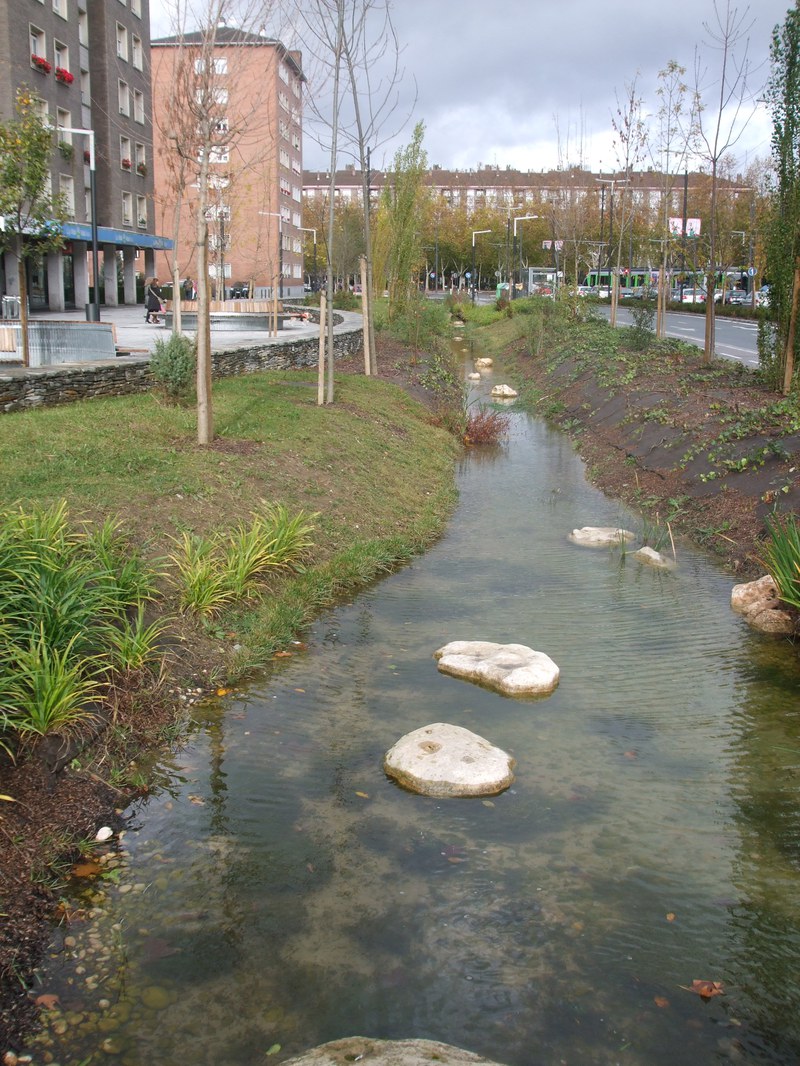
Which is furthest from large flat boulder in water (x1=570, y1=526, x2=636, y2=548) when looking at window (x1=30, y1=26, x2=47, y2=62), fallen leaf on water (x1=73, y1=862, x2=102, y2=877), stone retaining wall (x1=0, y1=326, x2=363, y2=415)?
window (x1=30, y1=26, x2=47, y2=62)

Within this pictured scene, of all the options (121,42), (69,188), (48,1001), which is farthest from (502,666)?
(121,42)

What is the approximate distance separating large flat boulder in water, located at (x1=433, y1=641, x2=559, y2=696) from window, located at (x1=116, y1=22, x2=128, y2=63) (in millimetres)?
42599

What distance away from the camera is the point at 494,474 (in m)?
14.6

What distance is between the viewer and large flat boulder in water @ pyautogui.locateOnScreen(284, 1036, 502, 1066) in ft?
10.7

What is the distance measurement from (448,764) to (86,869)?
1971 mm

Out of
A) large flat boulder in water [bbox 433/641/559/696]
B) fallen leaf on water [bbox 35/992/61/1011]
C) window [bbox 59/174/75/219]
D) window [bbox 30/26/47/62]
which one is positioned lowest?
fallen leaf on water [bbox 35/992/61/1011]

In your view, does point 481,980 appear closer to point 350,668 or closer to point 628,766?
point 628,766

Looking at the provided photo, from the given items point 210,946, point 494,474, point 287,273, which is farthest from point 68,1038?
point 287,273

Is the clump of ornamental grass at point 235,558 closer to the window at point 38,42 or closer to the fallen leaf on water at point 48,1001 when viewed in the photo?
the fallen leaf on water at point 48,1001

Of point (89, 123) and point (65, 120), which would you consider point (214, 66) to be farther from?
point (89, 123)

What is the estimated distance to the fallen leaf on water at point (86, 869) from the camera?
4.43 metres

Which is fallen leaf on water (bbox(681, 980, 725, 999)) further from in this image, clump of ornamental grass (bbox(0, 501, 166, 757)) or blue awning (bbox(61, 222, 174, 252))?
blue awning (bbox(61, 222, 174, 252))

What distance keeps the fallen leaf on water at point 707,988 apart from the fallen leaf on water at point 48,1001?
2.46 meters

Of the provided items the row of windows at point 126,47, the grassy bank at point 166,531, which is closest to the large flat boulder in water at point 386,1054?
the grassy bank at point 166,531
